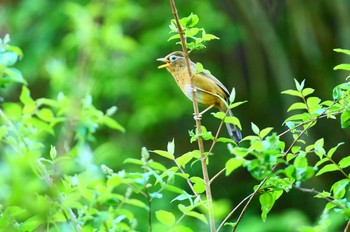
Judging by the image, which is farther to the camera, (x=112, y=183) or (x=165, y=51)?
(x=165, y=51)

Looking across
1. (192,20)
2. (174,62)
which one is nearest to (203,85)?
(174,62)

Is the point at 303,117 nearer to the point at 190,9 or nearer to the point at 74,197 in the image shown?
the point at 74,197

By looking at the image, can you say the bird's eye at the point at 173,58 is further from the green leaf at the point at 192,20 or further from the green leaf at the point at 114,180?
the green leaf at the point at 114,180

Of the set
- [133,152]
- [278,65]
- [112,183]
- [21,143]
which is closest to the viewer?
[112,183]

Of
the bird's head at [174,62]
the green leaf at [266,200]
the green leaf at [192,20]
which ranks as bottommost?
the green leaf at [266,200]

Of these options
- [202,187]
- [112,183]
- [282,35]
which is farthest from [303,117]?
[282,35]

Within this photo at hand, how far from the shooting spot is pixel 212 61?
23.9 feet

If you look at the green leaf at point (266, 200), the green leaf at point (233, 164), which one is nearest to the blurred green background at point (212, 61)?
the green leaf at point (266, 200)

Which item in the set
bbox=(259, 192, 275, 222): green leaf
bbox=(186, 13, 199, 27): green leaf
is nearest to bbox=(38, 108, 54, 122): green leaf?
bbox=(186, 13, 199, 27): green leaf

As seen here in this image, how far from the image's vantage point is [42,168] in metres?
1.51

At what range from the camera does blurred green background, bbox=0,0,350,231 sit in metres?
5.95

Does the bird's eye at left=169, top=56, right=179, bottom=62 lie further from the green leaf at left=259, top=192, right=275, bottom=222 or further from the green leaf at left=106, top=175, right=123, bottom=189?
the green leaf at left=106, top=175, right=123, bottom=189

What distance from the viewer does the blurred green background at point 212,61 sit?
5949 millimetres

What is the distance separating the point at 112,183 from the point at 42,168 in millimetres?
281
